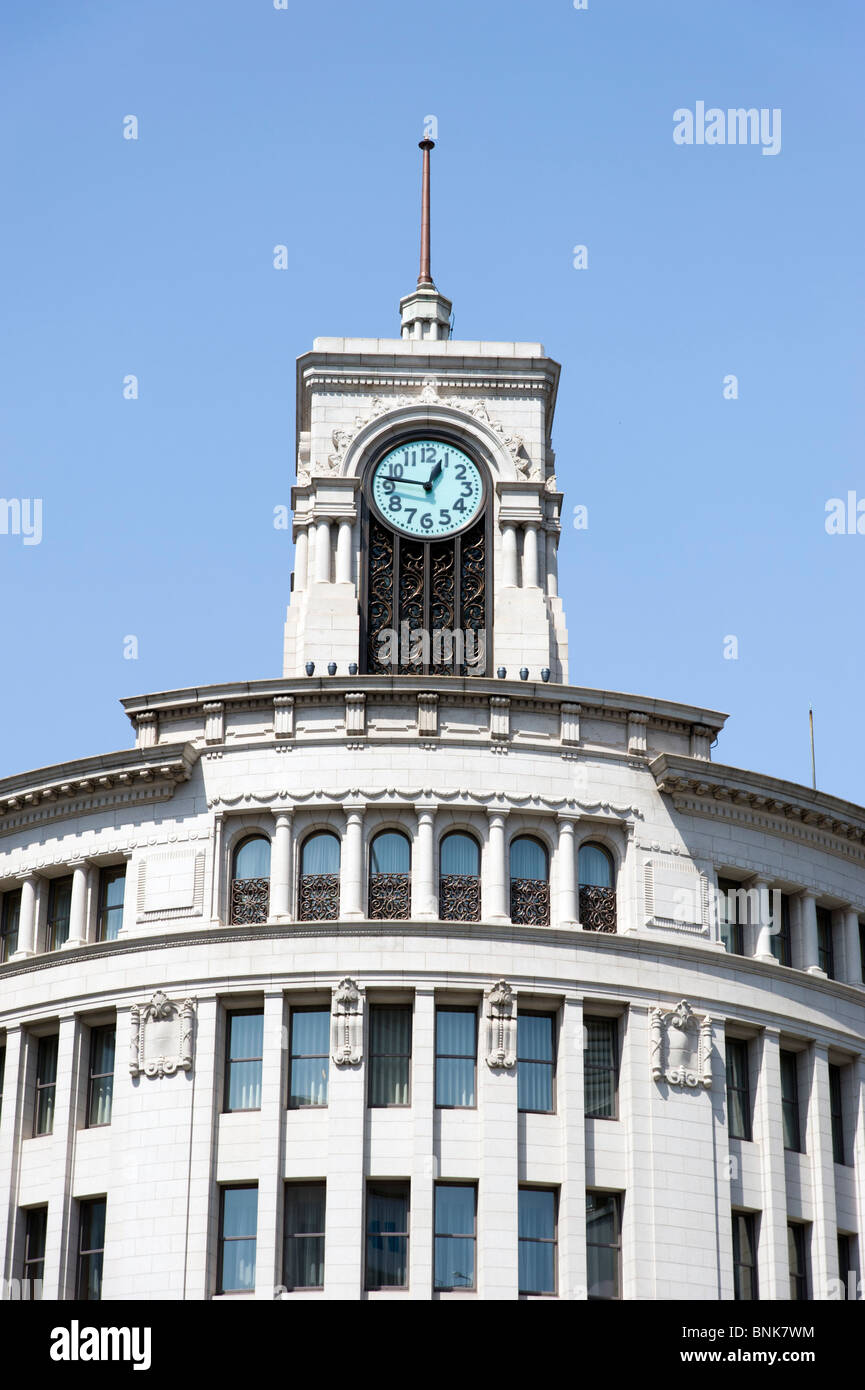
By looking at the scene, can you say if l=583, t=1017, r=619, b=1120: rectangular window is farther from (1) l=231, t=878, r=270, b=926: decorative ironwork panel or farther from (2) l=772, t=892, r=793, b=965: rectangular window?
(1) l=231, t=878, r=270, b=926: decorative ironwork panel

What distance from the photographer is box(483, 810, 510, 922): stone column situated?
176ft

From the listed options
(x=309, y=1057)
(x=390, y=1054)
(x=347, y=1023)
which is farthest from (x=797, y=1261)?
(x=309, y=1057)

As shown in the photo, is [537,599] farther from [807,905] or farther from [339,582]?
[807,905]

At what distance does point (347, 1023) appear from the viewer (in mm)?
52312

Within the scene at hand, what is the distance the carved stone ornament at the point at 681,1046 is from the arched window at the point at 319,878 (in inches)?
309

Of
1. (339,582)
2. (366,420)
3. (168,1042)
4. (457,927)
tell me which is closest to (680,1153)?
(457,927)

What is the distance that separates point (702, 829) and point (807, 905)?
3461mm

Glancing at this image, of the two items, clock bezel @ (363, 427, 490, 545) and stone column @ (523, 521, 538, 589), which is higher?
clock bezel @ (363, 427, 490, 545)

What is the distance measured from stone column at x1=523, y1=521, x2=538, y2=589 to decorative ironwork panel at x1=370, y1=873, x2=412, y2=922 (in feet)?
48.4

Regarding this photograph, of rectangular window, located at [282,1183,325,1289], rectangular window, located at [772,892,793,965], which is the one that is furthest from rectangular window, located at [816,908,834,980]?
rectangular window, located at [282,1183,325,1289]

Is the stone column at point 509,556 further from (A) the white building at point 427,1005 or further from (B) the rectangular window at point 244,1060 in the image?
(B) the rectangular window at point 244,1060

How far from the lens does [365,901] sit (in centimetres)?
5381

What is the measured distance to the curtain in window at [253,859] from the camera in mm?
54812

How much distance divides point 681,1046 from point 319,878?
9157 mm
